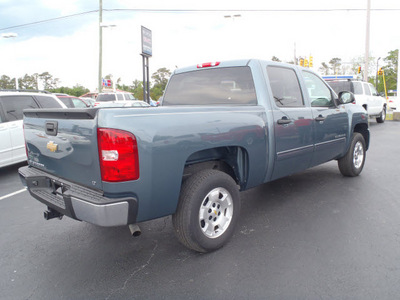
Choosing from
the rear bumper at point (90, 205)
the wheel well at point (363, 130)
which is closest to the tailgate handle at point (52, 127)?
the rear bumper at point (90, 205)

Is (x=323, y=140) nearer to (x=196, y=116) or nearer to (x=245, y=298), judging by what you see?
(x=196, y=116)

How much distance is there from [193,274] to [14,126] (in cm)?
549

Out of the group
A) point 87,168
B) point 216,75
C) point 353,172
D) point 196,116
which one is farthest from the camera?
point 353,172

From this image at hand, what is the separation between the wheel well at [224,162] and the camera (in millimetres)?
3108

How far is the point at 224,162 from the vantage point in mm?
3438

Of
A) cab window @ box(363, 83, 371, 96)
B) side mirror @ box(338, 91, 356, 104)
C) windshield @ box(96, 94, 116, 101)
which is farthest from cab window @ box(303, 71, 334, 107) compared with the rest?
windshield @ box(96, 94, 116, 101)

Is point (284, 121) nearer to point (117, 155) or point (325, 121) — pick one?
point (325, 121)

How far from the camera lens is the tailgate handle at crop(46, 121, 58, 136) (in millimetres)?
2793

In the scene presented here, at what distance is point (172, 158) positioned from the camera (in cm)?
259

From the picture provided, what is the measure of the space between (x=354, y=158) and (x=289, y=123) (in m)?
2.47

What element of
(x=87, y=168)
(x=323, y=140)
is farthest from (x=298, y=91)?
(x=87, y=168)

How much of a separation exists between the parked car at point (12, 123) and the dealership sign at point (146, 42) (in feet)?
26.1

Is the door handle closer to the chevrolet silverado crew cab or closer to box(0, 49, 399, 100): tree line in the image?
the chevrolet silverado crew cab

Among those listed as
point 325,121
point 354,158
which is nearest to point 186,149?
point 325,121
